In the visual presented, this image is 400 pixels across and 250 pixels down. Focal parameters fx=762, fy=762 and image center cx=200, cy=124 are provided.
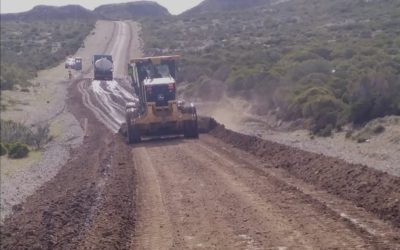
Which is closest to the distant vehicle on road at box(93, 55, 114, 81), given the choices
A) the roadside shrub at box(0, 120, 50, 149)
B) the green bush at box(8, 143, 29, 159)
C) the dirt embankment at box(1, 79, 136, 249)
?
the roadside shrub at box(0, 120, 50, 149)

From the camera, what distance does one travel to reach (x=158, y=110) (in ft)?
101

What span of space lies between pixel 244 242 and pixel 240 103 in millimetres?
32717

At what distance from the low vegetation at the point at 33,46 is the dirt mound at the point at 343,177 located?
44.0m

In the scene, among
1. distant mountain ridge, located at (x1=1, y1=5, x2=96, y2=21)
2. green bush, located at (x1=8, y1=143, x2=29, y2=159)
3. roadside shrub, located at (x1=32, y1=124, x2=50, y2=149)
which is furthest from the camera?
distant mountain ridge, located at (x1=1, y1=5, x2=96, y2=21)

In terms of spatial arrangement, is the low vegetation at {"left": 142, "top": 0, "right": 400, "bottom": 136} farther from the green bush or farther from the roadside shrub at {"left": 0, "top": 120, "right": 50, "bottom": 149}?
the green bush

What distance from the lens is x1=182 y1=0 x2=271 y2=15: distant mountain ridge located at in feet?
521

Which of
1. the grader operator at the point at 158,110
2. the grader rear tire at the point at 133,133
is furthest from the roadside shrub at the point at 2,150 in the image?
the grader rear tire at the point at 133,133

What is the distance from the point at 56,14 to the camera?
169 metres

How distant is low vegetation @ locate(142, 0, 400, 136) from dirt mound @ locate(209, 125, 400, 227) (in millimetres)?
5269

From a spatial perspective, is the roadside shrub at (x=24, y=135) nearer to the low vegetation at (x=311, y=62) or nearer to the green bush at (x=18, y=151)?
the green bush at (x=18, y=151)

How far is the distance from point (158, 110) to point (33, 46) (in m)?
82.8

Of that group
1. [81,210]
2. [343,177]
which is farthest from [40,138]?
[343,177]

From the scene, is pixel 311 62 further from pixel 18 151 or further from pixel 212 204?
pixel 212 204

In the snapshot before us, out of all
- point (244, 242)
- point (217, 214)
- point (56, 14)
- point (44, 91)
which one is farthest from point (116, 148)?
point (56, 14)
